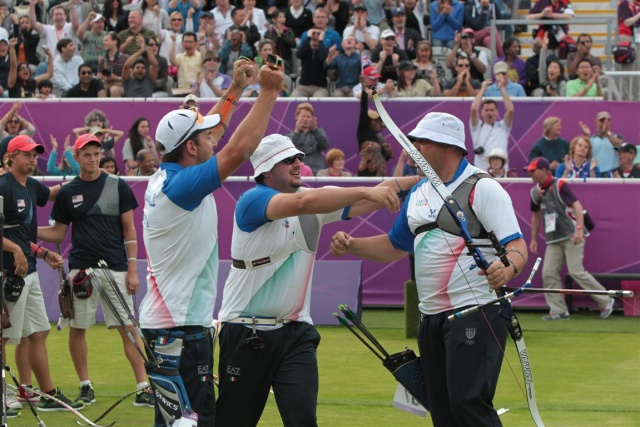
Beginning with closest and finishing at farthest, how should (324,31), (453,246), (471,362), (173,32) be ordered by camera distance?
(471,362) < (453,246) < (324,31) < (173,32)

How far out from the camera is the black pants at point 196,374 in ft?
20.9

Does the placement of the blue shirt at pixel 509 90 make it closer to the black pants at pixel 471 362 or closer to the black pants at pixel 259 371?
the black pants at pixel 471 362

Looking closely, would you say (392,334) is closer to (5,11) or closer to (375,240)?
(375,240)

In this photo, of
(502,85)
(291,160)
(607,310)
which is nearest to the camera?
(291,160)

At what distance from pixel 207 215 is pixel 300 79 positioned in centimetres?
1316

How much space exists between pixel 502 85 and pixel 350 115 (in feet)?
7.70

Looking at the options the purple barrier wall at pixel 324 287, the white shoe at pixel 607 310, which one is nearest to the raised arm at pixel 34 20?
the purple barrier wall at pixel 324 287

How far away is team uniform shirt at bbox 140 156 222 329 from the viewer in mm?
6270

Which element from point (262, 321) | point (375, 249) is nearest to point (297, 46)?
point (375, 249)

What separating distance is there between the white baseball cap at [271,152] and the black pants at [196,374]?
42.8 inches

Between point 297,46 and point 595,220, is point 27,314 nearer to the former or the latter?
point 595,220

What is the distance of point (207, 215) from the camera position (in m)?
6.38

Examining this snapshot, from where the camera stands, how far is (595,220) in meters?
15.7

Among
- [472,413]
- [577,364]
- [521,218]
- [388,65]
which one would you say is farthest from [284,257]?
[388,65]
